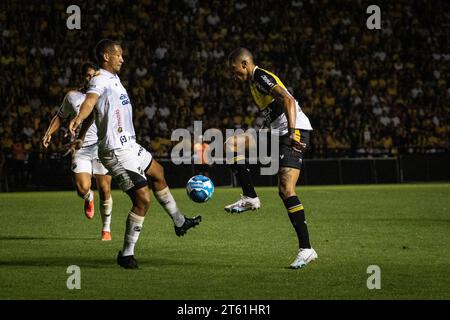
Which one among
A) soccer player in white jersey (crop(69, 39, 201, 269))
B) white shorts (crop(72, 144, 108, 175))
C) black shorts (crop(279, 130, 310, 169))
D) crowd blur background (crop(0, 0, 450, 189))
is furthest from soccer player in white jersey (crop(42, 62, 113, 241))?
crowd blur background (crop(0, 0, 450, 189))

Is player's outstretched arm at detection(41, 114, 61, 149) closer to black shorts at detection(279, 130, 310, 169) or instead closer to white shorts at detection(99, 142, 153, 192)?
white shorts at detection(99, 142, 153, 192)

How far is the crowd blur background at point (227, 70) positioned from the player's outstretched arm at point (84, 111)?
16.1 m

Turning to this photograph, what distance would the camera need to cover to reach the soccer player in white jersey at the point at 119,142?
9.85 meters

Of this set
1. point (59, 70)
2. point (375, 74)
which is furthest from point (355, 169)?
point (59, 70)

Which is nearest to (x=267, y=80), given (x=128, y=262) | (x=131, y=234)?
(x=131, y=234)

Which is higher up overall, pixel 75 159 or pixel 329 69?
pixel 329 69

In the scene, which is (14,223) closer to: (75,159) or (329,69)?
(75,159)

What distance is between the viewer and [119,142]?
392 inches

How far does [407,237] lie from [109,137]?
5.06m

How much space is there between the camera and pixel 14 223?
15617 mm

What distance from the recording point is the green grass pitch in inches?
329

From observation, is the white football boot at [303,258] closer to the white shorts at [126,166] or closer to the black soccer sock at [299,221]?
the black soccer sock at [299,221]

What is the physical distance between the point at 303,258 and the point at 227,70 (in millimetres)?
21617
